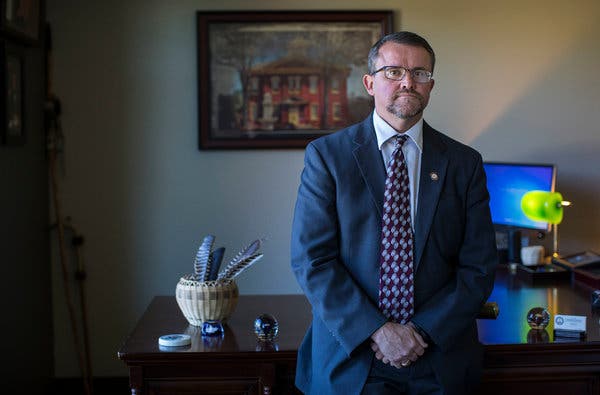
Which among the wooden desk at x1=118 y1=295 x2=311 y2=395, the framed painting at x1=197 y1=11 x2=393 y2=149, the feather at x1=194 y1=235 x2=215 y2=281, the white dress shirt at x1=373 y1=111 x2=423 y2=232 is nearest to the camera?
the white dress shirt at x1=373 y1=111 x2=423 y2=232

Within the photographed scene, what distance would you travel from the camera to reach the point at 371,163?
2250mm

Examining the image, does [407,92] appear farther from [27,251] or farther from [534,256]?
[27,251]

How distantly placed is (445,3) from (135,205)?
1852 millimetres

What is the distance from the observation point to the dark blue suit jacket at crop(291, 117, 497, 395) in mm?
2162

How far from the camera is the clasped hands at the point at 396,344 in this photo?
2133 millimetres

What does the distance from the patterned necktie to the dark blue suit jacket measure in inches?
0.8

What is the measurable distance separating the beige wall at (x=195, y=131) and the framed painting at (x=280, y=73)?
68 mm

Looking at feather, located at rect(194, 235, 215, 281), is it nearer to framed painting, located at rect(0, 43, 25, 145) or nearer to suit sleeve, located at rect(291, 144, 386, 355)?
suit sleeve, located at rect(291, 144, 386, 355)

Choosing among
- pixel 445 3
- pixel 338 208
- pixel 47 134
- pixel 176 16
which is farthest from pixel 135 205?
pixel 338 208

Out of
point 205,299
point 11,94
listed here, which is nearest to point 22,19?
point 11,94

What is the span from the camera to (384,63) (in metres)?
2.21

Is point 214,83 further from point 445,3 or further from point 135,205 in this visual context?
point 445,3

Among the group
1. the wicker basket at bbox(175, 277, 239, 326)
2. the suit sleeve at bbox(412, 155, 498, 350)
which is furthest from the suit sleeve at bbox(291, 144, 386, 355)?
the wicker basket at bbox(175, 277, 239, 326)

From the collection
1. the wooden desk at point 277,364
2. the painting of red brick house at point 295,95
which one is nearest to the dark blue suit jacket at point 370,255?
the wooden desk at point 277,364
